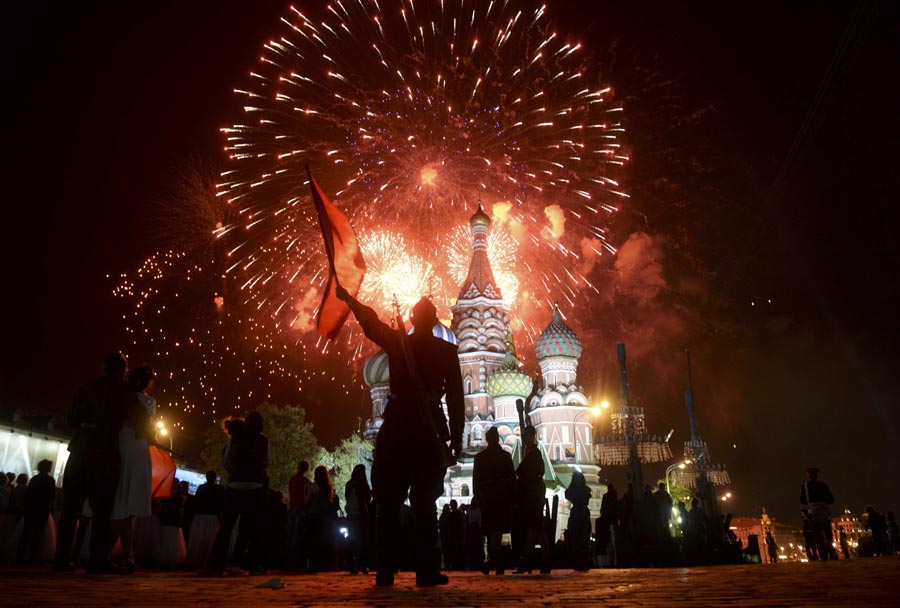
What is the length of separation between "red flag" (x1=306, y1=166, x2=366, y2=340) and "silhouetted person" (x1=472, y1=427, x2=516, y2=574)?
2646 millimetres

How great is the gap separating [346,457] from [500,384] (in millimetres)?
14591

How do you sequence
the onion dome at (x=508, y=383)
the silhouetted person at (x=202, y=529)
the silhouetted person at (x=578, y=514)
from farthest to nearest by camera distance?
1. the onion dome at (x=508, y=383)
2. the silhouetted person at (x=578, y=514)
3. the silhouetted person at (x=202, y=529)

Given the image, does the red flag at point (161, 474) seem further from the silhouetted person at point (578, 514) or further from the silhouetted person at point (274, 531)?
the silhouetted person at point (578, 514)

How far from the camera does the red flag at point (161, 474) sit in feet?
26.7

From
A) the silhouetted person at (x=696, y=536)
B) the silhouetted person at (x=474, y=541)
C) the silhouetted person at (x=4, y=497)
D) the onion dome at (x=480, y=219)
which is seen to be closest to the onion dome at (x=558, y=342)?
the onion dome at (x=480, y=219)

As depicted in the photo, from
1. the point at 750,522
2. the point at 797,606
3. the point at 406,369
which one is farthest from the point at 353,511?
the point at 750,522

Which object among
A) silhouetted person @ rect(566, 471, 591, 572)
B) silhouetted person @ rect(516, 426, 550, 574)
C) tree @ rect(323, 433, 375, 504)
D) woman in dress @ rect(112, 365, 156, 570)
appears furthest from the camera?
tree @ rect(323, 433, 375, 504)

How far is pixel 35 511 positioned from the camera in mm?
8109

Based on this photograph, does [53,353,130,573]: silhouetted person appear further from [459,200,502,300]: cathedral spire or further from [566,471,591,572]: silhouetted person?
[459,200,502,300]: cathedral spire

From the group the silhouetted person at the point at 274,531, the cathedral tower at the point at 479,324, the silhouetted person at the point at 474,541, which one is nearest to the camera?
the silhouetted person at the point at 274,531

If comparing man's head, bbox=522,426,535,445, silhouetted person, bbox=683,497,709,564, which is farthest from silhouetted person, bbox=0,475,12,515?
silhouetted person, bbox=683,497,709,564

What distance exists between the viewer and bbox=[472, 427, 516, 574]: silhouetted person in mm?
7809

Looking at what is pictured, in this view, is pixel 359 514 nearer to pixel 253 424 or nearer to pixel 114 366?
pixel 253 424

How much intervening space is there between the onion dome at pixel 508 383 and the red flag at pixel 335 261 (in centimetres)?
4308
